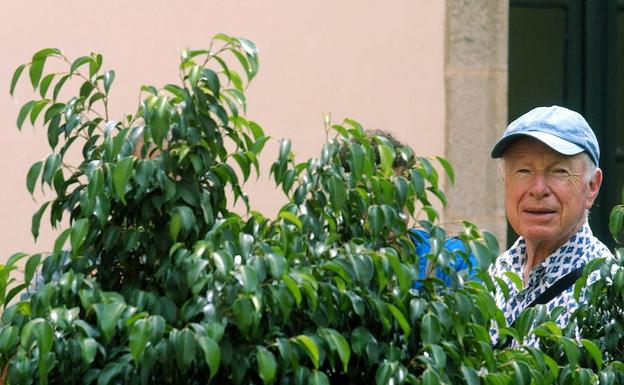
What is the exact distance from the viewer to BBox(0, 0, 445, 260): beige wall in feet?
20.5

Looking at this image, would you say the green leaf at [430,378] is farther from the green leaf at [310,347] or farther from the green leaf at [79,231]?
the green leaf at [79,231]

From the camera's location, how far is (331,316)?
2.85 metres

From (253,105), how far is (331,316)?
3.86 m

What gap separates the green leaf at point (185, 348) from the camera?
2648mm

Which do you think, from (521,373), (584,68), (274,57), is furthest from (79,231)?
(584,68)

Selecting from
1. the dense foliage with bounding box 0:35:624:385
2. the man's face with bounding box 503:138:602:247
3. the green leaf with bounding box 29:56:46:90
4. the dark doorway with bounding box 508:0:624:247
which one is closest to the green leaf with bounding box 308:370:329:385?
the dense foliage with bounding box 0:35:624:385

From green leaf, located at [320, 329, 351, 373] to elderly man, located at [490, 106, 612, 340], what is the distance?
1190 millimetres

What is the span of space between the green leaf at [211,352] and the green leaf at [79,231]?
344 millimetres

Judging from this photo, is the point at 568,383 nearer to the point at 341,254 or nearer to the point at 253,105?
the point at 341,254

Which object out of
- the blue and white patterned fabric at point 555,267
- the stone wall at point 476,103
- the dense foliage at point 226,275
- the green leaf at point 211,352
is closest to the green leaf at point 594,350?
the dense foliage at point 226,275

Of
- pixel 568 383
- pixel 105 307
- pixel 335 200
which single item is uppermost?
pixel 335 200

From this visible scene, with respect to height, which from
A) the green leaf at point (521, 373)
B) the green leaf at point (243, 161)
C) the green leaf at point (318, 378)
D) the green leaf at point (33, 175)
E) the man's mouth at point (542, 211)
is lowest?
the green leaf at point (521, 373)

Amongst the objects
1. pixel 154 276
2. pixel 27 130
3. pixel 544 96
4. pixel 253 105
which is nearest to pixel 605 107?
pixel 544 96

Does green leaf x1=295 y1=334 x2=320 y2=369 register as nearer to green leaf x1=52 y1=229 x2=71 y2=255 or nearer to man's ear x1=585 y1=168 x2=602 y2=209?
green leaf x1=52 y1=229 x2=71 y2=255
